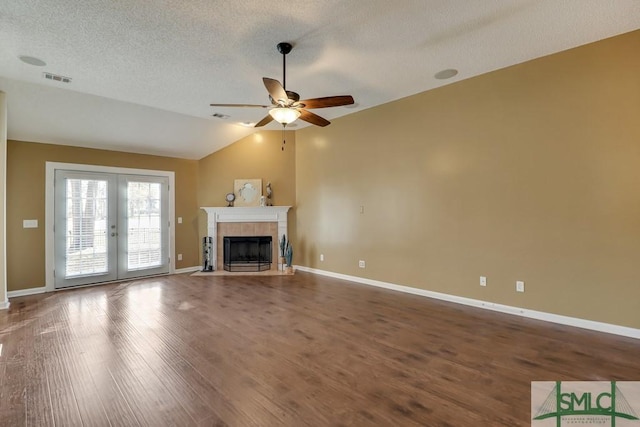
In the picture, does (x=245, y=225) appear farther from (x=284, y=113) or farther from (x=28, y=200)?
(x=284, y=113)

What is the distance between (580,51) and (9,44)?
19.8ft

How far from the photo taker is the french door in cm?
515

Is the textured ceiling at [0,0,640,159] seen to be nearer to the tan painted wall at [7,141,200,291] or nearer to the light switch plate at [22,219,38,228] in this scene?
the tan painted wall at [7,141,200,291]

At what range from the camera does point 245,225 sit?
657 centimetres

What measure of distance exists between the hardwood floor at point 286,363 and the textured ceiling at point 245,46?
3.04 metres

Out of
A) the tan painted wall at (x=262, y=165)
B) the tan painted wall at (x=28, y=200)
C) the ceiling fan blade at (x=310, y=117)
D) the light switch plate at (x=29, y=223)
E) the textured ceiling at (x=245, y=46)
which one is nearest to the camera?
the textured ceiling at (x=245, y=46)

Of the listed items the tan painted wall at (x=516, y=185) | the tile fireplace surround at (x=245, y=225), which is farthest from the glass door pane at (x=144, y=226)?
the tan painted wall at (x=516, y=185)

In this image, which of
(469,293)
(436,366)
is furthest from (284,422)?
(469,293)

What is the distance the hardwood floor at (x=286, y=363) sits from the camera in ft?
6.37

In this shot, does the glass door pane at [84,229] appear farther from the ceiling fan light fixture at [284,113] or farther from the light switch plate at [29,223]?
the ceiling fan light fixture at [284,113]

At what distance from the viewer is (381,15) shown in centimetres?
263

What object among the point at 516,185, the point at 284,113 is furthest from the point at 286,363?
the point at 516,185

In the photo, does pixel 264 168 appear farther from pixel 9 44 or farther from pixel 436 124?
pixel 9 44

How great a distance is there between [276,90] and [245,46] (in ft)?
2.75
